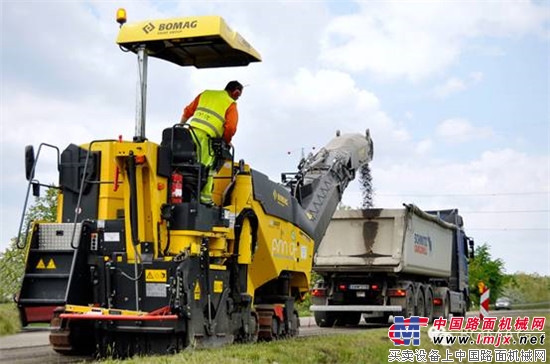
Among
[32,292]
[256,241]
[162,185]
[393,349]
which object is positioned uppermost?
[162,185]

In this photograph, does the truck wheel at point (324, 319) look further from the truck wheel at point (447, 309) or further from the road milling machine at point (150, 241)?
the road milling machine at point (150, 241)

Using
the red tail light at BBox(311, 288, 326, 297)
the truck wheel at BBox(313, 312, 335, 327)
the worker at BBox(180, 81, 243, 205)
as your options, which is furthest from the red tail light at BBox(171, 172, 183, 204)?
the truck wheel at BBox(313, 312, 335, 327)

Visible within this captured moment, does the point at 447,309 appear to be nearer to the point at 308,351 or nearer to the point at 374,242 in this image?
the point at 374,242

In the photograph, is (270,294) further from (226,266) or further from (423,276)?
(423,276)

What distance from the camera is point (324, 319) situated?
62.0 ft

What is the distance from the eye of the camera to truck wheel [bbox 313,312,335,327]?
61.9 feet

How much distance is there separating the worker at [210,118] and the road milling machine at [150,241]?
15 cm

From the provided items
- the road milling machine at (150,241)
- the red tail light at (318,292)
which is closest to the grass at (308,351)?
the road milling machine at (150,241)

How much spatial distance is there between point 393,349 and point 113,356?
391 cm

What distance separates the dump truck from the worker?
25.7 feet

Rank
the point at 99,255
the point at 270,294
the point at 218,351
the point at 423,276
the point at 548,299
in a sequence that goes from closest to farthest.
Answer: the point at 218,351
the point at 99,255
the point at 270,294
the point at 423,276
the point at 548,299

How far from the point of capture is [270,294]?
39.9 ft

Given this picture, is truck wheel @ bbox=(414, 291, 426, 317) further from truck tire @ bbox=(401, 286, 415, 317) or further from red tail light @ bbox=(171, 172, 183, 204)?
red tail light @ bbox=(171, 172, 183, 204)

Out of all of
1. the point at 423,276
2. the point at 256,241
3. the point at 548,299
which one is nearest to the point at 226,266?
the point at 256,241
